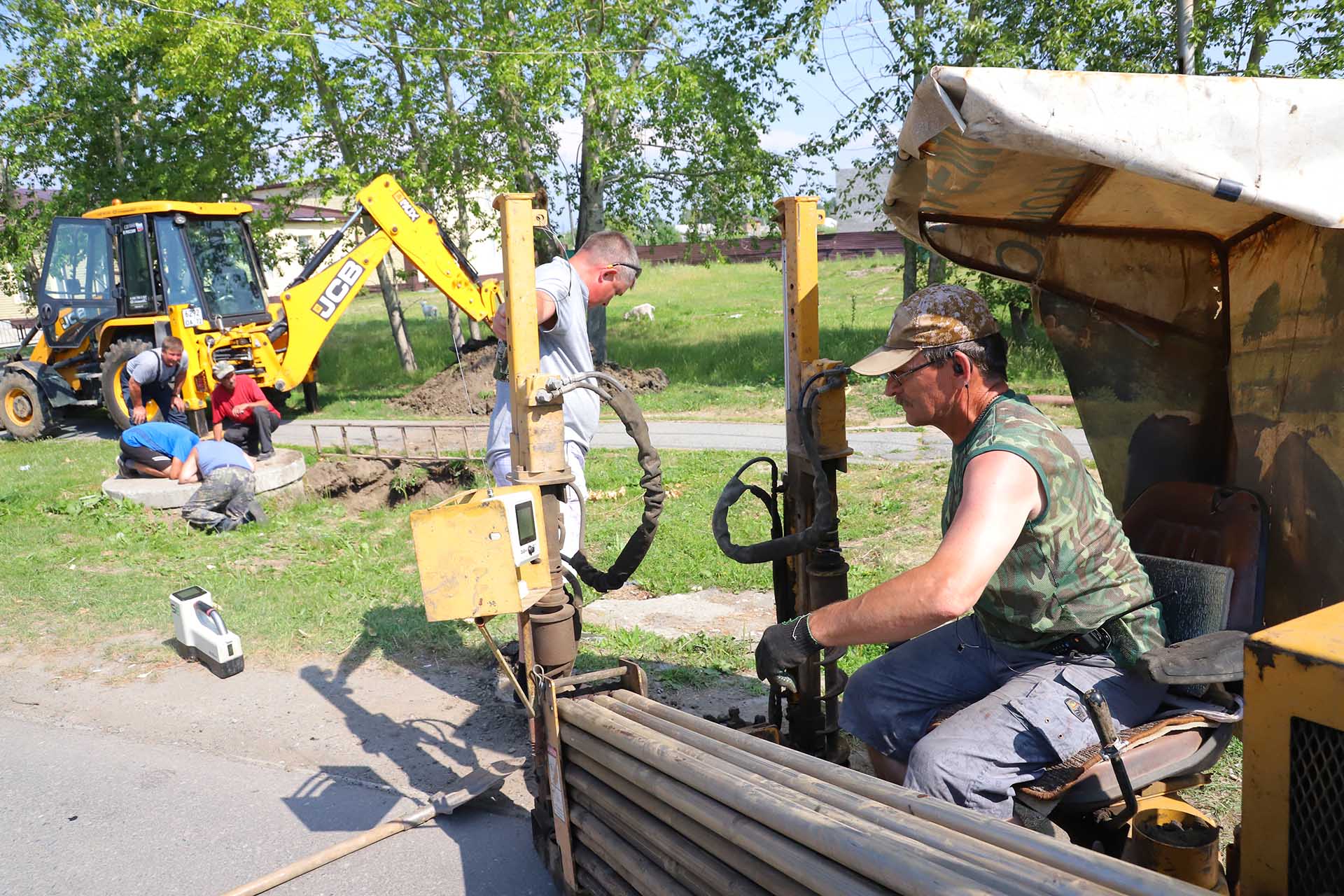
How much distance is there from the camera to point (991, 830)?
1.88 meters

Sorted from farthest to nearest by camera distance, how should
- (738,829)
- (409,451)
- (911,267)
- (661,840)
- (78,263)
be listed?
1. (911,267)
2. (78,263)
3. (409,451)
4. (661,840)
5. (738,829)

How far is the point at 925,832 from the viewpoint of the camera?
189 cm

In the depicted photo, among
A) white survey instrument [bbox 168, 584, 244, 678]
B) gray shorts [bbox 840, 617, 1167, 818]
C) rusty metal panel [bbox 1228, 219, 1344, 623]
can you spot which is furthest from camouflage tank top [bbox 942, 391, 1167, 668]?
white survey instrument [bbox 168, 584, 244, 678]

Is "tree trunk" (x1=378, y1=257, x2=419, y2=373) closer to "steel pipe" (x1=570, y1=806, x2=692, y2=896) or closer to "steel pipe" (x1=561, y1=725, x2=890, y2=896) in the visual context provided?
"steel pipe" (x1=570, y1=806, x2=692, y2=896)

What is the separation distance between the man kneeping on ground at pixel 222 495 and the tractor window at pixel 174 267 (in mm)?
5199

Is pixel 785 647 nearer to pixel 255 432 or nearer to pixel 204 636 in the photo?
pixel 204 636

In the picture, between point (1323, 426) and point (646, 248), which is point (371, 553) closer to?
point (1323, 426)

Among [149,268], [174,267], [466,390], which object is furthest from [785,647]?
[466,390]

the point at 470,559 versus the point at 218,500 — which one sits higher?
the point at 470,559

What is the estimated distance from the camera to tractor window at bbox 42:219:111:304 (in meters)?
12.9

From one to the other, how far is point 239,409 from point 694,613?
282 inches

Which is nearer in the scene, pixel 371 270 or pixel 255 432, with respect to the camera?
pixel 255 432

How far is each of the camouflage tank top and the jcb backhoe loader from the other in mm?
9393

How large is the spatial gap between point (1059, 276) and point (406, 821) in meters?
3.01
